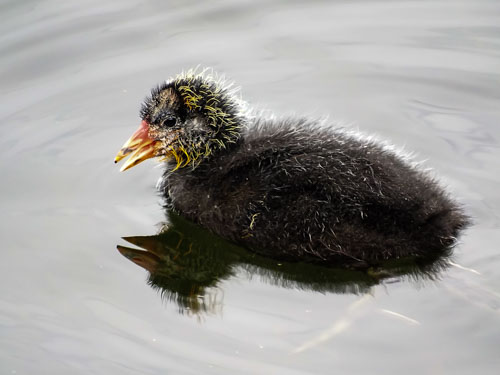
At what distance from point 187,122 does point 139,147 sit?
15.7 inches

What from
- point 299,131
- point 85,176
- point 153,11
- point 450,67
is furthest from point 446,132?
point 153,11

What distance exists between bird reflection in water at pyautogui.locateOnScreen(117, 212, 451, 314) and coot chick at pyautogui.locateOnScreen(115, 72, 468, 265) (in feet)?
0.27

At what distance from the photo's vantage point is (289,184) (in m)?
5.92

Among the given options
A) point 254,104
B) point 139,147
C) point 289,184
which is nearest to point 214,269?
point 289,184

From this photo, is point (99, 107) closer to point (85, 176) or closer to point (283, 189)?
point (85, 176)

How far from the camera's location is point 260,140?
625 cm

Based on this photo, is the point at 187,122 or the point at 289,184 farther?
the point at 187,122

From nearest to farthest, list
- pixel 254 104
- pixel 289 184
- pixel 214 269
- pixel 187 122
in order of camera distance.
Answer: pixel 289 184, pixel 214 269, pixel 187 122, pixel 254 104

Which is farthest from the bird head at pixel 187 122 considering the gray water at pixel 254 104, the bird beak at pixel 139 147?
the gray water at pixel 254 104

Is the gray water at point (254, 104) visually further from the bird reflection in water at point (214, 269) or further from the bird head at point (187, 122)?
the bird head at point (187, 122)

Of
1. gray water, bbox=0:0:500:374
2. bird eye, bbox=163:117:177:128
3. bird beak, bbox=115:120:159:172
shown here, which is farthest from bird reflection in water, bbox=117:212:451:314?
bird eye, bbox=163:117:177:128

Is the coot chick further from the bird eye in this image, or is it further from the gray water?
the gray water

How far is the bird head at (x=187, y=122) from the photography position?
644 cm

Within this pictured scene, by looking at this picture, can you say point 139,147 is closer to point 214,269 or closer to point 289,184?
point 214,269
